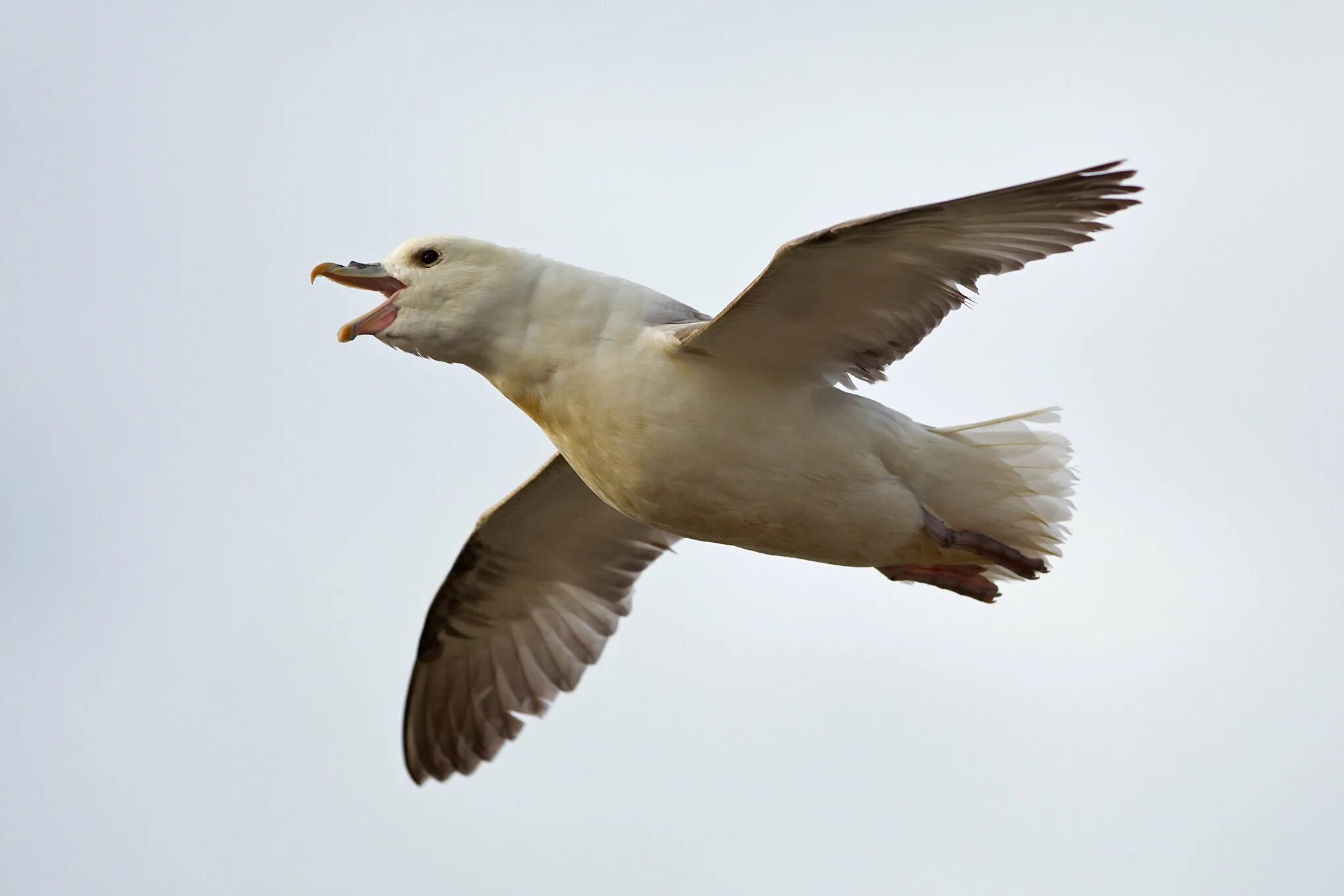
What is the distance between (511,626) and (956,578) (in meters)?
2.89

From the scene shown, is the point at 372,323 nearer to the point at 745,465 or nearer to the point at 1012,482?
the point at 745,465

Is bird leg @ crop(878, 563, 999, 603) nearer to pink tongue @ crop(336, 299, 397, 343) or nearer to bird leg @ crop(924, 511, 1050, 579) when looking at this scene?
bird leg @ crop(924, 511, 1050, 579)

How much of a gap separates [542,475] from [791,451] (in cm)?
213

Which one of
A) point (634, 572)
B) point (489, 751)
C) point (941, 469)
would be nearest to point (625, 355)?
point (941, 469)

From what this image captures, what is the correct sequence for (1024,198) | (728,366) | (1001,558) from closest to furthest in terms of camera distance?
(1024,198), (728,366), (1001,558)

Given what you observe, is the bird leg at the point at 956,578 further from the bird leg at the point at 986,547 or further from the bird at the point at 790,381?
the bird leg at the point at 986,547

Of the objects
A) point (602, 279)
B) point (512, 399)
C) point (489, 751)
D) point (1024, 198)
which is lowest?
point (489, 751)

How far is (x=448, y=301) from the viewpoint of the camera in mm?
8352

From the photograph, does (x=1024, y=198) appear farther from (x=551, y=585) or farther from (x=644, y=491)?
(x=551, y=585)

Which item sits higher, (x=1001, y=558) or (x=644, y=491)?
(x=1001, y=558)

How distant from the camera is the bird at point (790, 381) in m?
7.65

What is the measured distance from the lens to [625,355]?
8070 millimetres

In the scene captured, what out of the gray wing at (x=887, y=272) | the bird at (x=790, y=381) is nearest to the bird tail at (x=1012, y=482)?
the bird at (x=790, y=381)

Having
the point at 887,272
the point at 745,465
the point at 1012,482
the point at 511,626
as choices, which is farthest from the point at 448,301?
the point at 511,626
